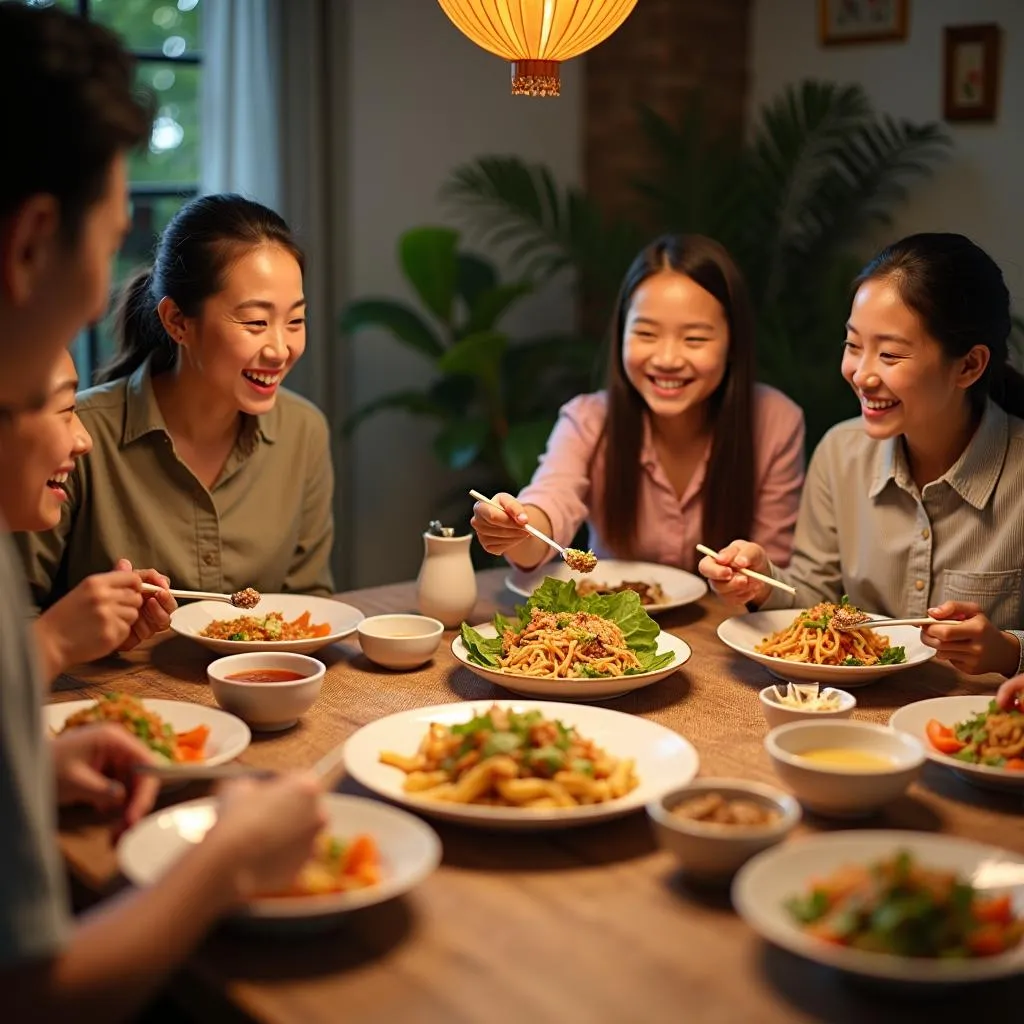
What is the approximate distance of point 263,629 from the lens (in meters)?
2.27

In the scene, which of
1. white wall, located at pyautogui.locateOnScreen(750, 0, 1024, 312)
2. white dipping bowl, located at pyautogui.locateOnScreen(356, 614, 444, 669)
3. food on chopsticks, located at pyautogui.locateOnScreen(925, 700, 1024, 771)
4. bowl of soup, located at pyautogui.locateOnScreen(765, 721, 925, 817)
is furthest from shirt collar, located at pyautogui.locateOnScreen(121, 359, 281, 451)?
white wall, located at pyautogui.locateOnScreen(750, 0, 1024, 312)

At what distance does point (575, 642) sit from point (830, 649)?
1.40 feet

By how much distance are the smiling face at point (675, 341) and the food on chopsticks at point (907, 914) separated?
5.56 feet

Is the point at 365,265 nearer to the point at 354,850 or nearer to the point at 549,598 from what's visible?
the point at 549,598

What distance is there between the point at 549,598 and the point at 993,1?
3.04 m

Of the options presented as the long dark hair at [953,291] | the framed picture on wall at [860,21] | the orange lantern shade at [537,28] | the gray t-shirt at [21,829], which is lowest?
the gray t-shirt at [21,829]

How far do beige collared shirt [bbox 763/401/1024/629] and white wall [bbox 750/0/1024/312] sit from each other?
68.3 inches

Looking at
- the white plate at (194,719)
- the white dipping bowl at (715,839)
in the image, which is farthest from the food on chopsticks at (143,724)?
the white dipping bowl at (715,839)

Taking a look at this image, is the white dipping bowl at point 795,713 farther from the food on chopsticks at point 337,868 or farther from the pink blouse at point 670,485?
the pink blouse at point 670,485

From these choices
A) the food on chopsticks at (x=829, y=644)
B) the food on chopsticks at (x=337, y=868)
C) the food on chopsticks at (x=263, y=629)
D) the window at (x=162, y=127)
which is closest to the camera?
the food on chopsticks at (x=337, y=868)

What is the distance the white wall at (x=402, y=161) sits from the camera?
469 cm

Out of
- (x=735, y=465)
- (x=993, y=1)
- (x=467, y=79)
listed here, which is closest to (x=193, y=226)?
(x=735, y=465)

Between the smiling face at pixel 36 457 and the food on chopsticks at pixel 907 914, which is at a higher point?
the smiling face at pixel 36 457

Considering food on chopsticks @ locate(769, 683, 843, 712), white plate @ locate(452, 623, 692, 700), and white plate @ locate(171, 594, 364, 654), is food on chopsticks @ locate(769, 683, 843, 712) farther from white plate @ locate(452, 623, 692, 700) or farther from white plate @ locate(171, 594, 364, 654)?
white plate @ locate(171, 594, 364, 654)
